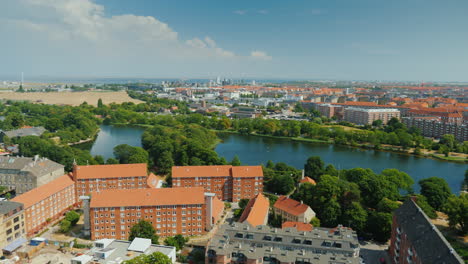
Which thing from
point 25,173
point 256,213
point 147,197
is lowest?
point 256,213

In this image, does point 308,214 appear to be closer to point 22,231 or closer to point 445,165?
point 22,231

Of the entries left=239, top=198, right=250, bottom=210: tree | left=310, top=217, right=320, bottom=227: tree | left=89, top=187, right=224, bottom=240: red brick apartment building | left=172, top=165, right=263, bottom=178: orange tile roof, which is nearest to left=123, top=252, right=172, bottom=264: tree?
left=89, top=187, right=224, bottom=240: red brick apartment building

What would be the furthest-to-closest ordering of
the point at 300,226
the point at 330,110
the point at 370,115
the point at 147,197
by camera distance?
the point at 330,110
the point at 370,115
the point at 147,197
the point at 300,226

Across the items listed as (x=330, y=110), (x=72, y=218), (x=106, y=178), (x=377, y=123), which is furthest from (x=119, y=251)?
(x=330, y=110)

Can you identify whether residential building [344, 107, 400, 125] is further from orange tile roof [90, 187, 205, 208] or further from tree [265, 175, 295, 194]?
orange tile roof [90, 187, 205, 208]

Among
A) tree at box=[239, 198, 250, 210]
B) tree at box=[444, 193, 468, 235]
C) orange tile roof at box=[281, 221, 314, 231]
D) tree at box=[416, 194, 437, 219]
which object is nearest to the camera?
orange tile roof at box=[281, 221, 314, 231]

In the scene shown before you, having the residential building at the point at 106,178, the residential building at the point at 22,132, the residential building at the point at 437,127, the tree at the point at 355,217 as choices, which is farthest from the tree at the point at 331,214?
the residential building at the point at 437,127

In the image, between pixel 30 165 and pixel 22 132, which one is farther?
pixel 22 132

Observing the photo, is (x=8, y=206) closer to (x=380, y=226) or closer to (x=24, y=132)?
(x=380, y=226)
